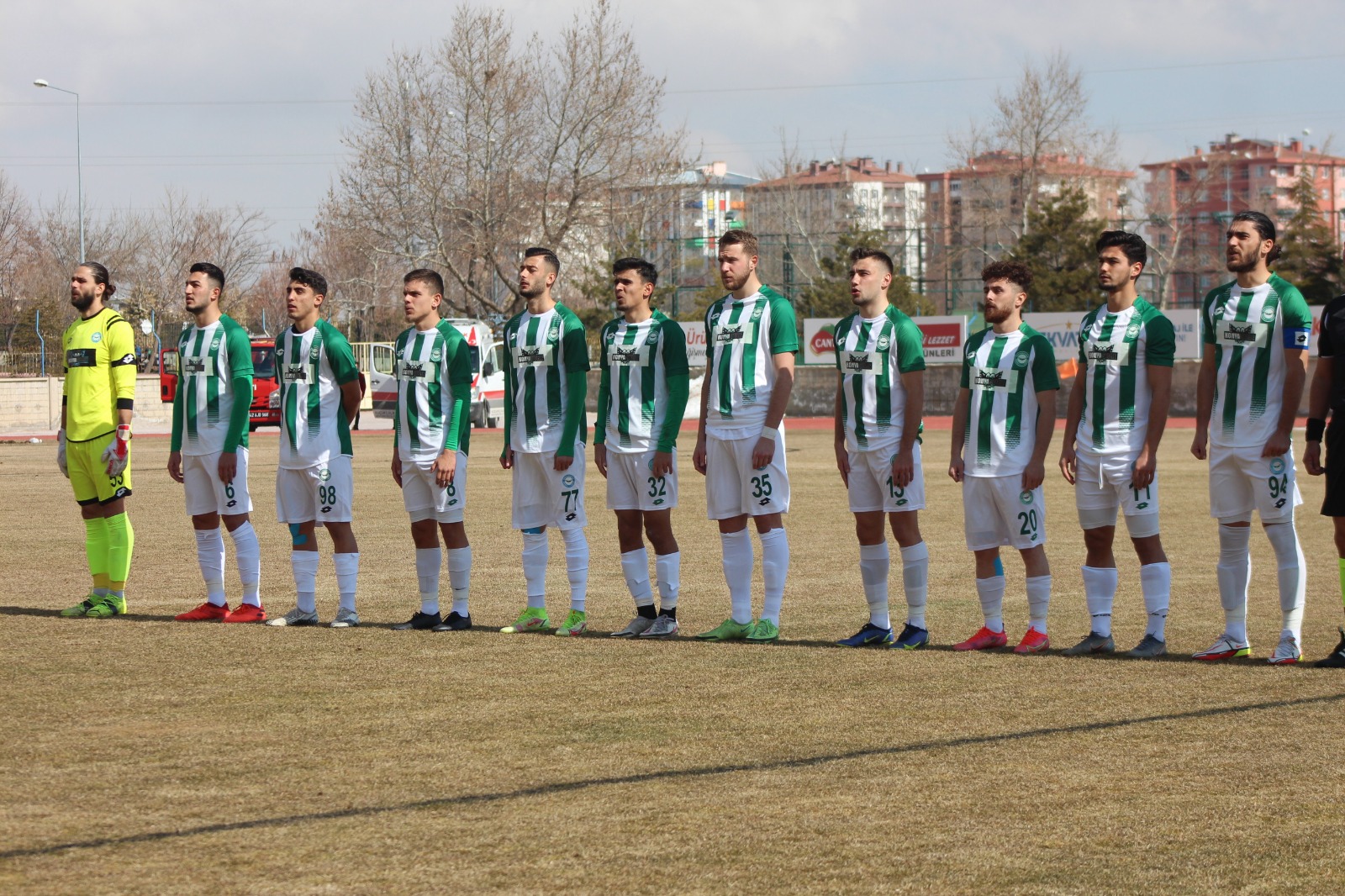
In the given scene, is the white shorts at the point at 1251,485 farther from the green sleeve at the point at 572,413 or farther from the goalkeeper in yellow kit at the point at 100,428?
the goalkeeper in yellow kit at the point at 100,428

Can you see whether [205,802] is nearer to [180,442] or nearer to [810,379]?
[180,442]

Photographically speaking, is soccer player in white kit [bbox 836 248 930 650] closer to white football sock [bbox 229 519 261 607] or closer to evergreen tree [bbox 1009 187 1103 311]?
white football sock [bbox 229 519 261 607]

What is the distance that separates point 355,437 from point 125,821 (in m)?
30.9

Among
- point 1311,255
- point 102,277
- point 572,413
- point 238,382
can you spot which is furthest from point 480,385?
point 1311,255

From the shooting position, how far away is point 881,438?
855 centimetres

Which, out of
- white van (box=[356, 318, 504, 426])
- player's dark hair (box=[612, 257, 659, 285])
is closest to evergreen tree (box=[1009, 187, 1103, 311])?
white van (box=[356, 318, 504, 426])

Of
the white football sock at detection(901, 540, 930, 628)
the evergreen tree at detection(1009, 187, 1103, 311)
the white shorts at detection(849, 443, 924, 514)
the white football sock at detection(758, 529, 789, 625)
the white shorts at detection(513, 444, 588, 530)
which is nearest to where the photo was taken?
the white shorts at detection(849, 443, 924, 514)

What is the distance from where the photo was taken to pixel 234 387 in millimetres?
9711

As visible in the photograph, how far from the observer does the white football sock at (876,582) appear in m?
8.63

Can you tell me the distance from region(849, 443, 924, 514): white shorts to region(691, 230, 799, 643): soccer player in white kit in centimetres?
41

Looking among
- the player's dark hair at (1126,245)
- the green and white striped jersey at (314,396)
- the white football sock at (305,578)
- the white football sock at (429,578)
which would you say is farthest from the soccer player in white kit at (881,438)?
the white football sock at (305,578)

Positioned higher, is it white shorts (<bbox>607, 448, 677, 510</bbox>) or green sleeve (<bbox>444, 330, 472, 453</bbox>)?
green sleeve (<bbox>444, 330, 472, 453</bbox>)

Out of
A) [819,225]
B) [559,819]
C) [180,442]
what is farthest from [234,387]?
[819,225]

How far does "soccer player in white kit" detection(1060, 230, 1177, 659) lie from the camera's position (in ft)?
26.3
